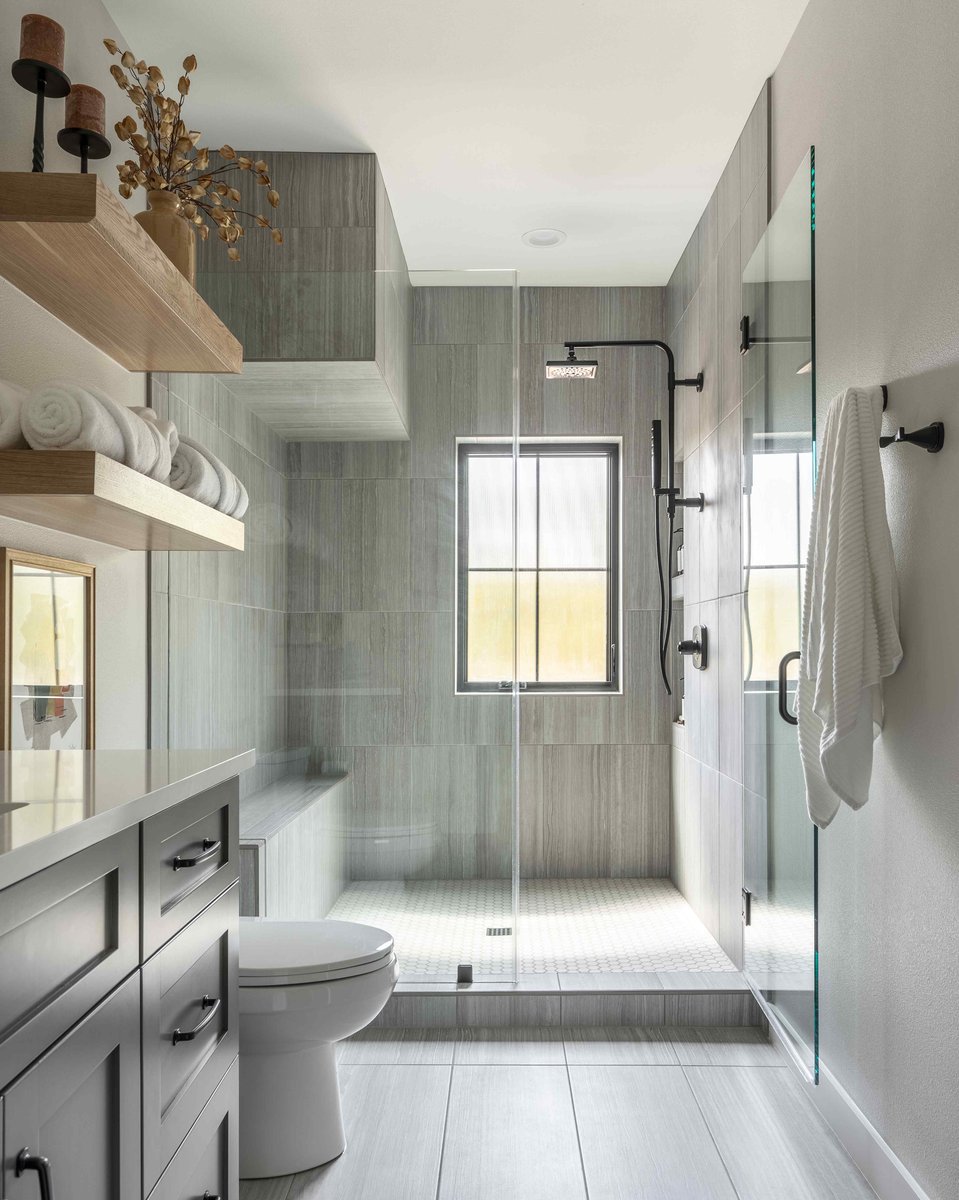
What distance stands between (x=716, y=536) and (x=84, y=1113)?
2.76 meters

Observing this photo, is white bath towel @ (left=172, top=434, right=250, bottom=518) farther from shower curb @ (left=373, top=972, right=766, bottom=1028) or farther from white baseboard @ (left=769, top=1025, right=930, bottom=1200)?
white baseboard @ (left=769, top=1025, right=930, bottom=1200)

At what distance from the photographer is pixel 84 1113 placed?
105cm

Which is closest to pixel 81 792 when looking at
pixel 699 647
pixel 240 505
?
pixel 240 505

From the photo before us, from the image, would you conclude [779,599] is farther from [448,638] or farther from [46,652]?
[46,652]

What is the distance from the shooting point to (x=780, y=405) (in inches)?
93.0

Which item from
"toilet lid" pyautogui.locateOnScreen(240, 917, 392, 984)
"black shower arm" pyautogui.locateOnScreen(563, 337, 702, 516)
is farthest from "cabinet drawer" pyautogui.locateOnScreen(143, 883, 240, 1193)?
"black shower arm" pyautogui.locateOnScreen(563, 337, 702, 516)

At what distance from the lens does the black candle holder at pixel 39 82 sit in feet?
5.55

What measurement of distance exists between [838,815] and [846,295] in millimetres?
1125

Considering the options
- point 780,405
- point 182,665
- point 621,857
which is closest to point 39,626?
point 182,665

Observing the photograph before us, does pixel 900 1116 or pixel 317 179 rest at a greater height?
pixel 317 179

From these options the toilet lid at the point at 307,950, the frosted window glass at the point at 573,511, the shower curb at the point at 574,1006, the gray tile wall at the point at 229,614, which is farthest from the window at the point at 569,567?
the toilet lid at the point at 307,950

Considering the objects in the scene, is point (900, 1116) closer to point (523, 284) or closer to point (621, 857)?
point (621, 857)

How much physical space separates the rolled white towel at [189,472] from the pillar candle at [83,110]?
61 centimetres

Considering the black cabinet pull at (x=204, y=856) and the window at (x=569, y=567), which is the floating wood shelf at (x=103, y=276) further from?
the window at (x=569, y=567)
